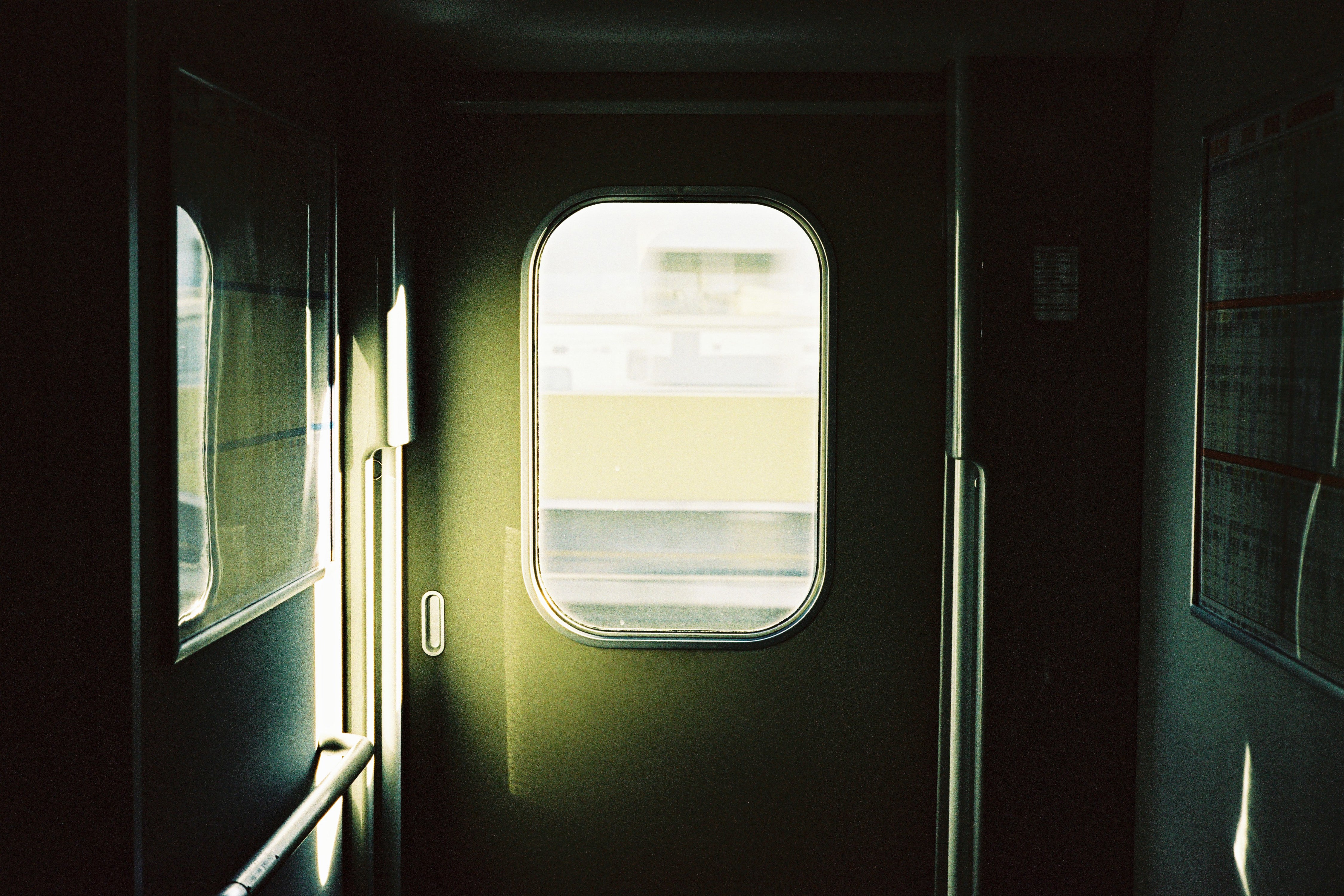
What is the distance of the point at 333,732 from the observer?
230cm

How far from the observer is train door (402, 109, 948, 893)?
94.3 inches

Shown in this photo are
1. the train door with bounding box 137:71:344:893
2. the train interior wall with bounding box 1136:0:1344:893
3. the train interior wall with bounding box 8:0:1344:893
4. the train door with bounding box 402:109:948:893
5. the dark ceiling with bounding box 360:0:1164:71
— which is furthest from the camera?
the train door with bounding box 402:109:948:893

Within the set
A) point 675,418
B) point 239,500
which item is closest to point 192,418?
point 239,500

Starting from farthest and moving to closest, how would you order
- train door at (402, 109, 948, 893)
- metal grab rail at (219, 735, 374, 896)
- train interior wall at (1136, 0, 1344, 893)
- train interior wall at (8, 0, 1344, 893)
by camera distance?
train door at (402, 109, 948, 893) → metal grab rail at (219, 735, 374, 896) → train interior wall at (1136, 0, 1344, 893) → train interior wall at (8, 0, 1344, 893)

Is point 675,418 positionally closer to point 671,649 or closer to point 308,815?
→ point 671,649

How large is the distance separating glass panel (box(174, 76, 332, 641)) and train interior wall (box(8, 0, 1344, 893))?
0.08m

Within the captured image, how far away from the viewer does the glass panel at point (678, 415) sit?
242cm

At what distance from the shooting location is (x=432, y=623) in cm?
250

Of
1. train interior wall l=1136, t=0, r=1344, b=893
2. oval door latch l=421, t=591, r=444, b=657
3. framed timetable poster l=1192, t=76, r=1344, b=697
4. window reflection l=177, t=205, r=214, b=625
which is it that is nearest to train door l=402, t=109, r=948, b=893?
oval door latch l=421, t=591, r=444, b=657

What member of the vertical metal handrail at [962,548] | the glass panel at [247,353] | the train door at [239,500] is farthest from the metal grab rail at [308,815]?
the vertical metal handrail at [962,548]

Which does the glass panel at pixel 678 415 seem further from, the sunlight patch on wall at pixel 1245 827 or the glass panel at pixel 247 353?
the sunlight patch on wall at pixel 1245 827

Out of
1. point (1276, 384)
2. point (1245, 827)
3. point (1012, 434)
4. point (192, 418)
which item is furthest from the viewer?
→ point (1012, 434)

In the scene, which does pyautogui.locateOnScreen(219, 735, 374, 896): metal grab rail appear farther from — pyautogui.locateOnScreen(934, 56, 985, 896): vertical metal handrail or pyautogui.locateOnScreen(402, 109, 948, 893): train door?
pyautogui.locateOnScreen(934, 56, 985, 896): vertical metal handrail

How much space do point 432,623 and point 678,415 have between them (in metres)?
0.82
